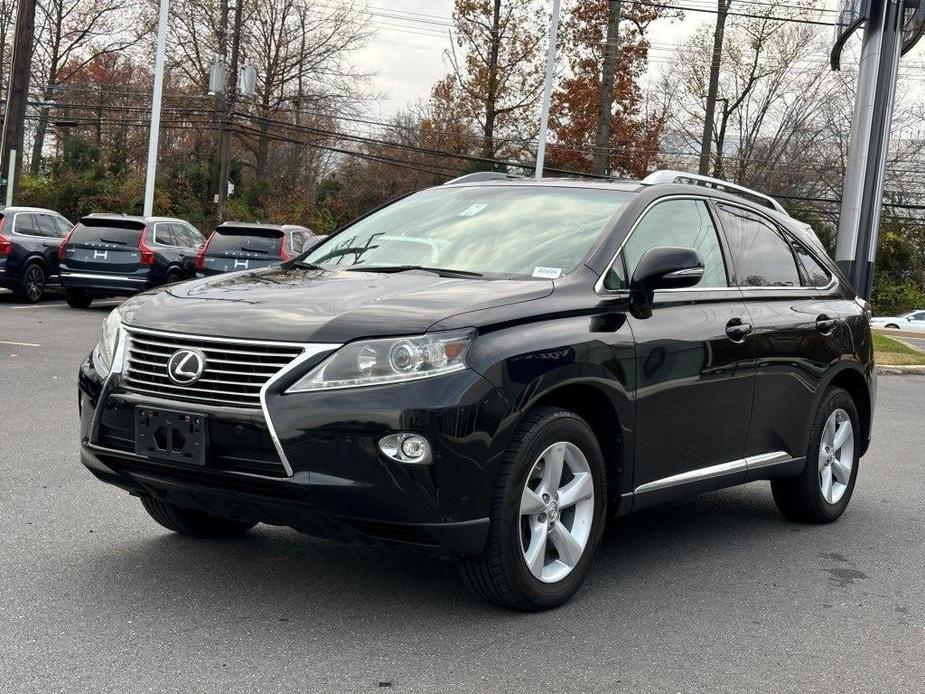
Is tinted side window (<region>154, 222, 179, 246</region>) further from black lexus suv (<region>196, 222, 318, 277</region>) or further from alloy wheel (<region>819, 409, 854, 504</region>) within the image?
alloy wheel (<region>819, 409, 854, 504</region>)

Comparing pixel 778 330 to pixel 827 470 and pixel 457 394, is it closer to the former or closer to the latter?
pixel 827 470

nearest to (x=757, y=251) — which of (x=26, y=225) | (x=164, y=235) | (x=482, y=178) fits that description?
(x=482, y=178)

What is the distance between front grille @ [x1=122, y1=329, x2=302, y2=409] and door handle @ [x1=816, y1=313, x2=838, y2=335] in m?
3.22

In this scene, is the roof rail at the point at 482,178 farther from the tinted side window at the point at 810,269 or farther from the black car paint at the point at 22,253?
the black car paint at the point at 22,253

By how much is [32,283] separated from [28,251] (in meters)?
0.58

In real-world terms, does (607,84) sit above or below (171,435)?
above

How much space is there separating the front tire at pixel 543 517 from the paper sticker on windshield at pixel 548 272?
0.61 meters

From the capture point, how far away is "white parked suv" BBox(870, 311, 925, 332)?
46.7m

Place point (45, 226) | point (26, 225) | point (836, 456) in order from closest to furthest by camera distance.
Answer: point (836, 456) → point (26, 225) → point (45, 226)

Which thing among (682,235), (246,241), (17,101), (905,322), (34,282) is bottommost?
(905,322)

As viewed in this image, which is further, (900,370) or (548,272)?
(900,370)

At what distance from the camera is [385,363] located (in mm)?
3906

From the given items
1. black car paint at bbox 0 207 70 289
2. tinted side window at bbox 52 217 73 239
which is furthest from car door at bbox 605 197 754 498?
tinted side window at bbox 52 217 73 239

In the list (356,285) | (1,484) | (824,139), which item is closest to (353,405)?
(356,285)
